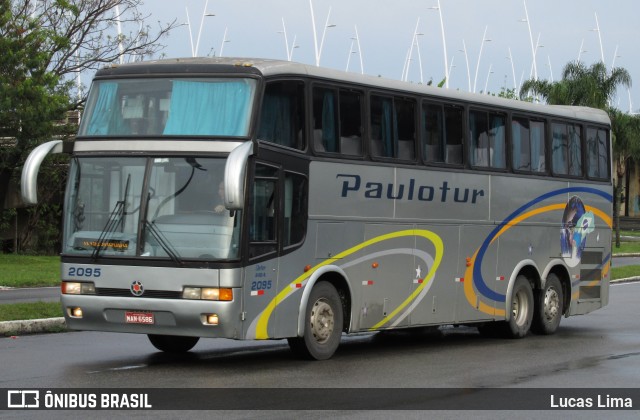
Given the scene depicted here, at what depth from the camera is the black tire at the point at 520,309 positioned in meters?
19.1

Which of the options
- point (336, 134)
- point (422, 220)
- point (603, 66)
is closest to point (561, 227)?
point (422, 220)

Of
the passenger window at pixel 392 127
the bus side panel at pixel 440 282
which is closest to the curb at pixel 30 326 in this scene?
the bus side panel at pixel 440 282

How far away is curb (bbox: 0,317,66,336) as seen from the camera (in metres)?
17.2

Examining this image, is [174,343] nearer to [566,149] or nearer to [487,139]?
[487,139]

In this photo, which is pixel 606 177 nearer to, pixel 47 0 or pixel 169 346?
pixel 169 346

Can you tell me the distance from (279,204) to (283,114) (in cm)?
104

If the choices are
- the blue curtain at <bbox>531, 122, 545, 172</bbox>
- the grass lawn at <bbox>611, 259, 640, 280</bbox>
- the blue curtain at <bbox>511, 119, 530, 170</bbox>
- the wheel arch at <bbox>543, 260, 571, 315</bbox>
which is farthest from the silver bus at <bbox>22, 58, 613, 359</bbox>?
the grass lawn at <bbox>611, 259, 640, 280</bbox>

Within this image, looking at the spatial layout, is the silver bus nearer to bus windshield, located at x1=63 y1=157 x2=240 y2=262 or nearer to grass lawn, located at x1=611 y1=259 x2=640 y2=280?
bus windshield, located at x1=63 y1=157 x2=240 y2=262

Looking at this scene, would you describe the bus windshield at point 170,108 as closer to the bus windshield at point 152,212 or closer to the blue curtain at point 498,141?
the bus windshield at point 152,212

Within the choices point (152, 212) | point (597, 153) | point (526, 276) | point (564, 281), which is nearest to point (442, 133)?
point (526, 276)

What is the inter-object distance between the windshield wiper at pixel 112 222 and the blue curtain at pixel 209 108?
0.89 metres

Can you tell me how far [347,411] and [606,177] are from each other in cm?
1228

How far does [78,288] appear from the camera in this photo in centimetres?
1364

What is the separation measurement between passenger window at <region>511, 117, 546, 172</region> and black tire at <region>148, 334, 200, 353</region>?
20.6 ft
